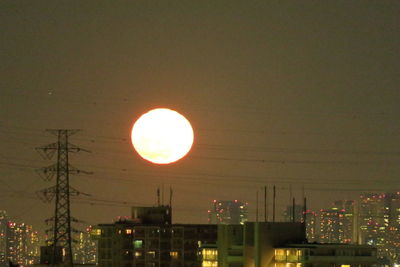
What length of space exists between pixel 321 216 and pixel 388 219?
9.88 metres

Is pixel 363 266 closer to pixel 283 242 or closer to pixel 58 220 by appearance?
pixel 283 242

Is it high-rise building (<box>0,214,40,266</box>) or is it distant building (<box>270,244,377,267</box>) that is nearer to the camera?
distant building (<box>270,244,377,267</box>)

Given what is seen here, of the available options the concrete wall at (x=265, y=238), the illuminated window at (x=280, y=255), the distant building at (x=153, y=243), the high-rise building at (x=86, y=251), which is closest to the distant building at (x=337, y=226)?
the high-rise building at (x=86, y=251)

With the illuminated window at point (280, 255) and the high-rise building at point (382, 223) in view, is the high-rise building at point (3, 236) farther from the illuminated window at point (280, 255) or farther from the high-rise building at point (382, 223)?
the illuminated window at point (280, 255)

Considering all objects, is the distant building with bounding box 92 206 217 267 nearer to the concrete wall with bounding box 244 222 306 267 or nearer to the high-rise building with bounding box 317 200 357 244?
the concrete wall with bounding box 244 222 306 267

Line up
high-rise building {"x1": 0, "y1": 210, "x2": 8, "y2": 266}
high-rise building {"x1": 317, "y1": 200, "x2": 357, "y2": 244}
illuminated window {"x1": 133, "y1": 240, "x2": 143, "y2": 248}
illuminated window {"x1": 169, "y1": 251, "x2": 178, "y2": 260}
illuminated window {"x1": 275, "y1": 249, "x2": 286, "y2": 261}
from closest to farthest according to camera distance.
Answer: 1. illuminated window {"x1": 275, "y1": 249, "x2": 286, "y2": 261}
2. illuminated window {"x1": 169, "y1": 251, "x2": 178, "y2": 260}
3. illuminated window {"x1": 133, "y1": 240, "x2": 143, "y2": 248}
4. high-rise building {"x1": 0, "y1": 210, "x2": 8, "y2": 266}
5. high-rise building {"x1": 317, "y1": 200, "x2": 357, "y2": 244}

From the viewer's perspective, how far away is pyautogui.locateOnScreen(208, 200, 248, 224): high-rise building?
85812mm

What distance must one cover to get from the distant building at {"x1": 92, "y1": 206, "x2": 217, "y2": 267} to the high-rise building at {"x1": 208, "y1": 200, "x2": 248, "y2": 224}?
37.8 metres

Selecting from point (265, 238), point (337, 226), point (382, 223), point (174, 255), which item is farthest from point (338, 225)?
point (265, 238)

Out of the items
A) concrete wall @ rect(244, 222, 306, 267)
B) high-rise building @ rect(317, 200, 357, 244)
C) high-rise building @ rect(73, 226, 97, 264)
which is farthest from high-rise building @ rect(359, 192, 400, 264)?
concrete wall @ rect(244, 222, 306, 267)

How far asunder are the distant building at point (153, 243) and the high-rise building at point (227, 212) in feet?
124

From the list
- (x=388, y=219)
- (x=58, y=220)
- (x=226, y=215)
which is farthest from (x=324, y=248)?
(x=388, y=219)

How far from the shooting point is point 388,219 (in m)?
99.6

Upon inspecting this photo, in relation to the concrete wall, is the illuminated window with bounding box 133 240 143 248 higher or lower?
lower
